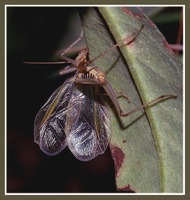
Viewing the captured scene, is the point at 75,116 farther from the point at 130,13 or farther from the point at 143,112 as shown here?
the point at 130,13

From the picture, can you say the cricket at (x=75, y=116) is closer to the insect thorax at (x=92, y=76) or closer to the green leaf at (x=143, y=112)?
the insect thorax at (x=92, y=76)

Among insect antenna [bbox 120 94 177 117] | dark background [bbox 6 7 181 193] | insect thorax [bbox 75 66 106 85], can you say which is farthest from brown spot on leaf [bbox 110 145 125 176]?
dark background [bbox 6 7 181 193]

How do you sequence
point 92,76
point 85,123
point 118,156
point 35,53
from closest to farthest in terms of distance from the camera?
1. point 118,156
2. point 92,76
3. point 85,123
4. point 35,53

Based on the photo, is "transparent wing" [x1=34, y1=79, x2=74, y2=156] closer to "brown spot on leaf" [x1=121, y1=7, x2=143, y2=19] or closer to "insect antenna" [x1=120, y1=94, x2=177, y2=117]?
"insect antenna" [x1=120, y1=94, x2=177, y2=117]

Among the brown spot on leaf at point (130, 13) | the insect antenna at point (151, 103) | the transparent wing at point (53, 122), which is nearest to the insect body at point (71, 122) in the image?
the transparent wing at point (53, 122)

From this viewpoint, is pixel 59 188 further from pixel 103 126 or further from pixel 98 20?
pixel 98 20

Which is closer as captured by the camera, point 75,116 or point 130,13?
point 130,13

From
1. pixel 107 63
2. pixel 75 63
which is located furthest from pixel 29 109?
pixel 107 63

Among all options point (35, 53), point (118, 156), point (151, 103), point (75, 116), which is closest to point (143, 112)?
point (151, 103)
